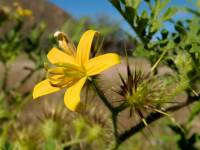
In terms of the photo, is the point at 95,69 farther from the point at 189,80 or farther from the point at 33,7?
the point at 33,7

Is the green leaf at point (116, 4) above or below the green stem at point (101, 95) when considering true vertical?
above

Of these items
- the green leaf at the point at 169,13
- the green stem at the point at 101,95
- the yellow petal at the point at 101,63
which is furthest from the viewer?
the green leaf at the point at 169,13

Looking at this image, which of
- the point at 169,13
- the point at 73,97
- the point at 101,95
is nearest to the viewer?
the point at 73,97

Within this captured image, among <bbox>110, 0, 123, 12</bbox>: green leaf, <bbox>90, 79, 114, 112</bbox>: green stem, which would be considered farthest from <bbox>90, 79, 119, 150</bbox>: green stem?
<bbox>110, 0, 123, 12</bbox>: green leaf

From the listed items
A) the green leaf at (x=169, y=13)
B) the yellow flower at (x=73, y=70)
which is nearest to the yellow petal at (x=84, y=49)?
the yellow flower at (x=73, y=70)

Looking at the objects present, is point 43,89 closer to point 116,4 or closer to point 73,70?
point 73,70

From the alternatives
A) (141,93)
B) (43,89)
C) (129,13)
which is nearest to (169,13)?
(129,13)

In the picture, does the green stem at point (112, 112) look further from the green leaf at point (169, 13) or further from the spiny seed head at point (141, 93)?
the green leaf at point (169, 13)

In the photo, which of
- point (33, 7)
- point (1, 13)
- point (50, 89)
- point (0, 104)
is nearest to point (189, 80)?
point (50, 89)
